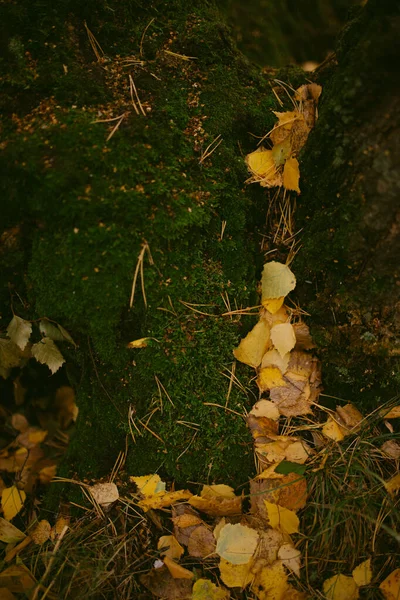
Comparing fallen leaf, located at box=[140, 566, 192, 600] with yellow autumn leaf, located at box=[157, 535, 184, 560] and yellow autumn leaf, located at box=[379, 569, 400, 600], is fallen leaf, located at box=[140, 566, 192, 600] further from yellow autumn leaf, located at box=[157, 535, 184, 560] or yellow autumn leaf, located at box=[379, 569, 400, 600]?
yellow autumn leaf, located at box=[379, 569, 400, 600]

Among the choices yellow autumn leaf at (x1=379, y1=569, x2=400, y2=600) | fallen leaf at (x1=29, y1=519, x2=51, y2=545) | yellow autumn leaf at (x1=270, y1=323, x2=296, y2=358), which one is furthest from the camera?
fallen leaf at (x1=29, y1=519, x2=51, y2=545)

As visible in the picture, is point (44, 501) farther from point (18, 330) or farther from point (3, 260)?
point (3, 260)

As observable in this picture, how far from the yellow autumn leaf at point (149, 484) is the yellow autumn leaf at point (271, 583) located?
0.52 metres

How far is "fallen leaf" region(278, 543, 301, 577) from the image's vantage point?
5.26ft

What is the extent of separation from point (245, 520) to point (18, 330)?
4.15 feet

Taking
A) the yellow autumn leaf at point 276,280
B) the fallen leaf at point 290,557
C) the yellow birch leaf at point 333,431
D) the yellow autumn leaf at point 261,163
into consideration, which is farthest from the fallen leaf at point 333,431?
the yellow autumn leaf at point 261,163

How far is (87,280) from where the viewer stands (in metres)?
1.52

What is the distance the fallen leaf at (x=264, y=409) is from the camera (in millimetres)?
1711

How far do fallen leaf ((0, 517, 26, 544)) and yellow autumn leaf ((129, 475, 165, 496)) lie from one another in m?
0.63

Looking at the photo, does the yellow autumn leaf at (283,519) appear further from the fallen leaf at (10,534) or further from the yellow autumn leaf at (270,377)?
the fallen leaf at (10,534)

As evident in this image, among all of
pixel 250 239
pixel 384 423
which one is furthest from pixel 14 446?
pixel 384 423

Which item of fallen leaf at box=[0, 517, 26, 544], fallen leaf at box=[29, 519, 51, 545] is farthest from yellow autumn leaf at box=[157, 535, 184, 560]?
fallen leaf at box=[0, 517, 26, 544]

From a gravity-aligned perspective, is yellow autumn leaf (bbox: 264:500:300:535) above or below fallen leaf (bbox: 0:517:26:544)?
Answer: below

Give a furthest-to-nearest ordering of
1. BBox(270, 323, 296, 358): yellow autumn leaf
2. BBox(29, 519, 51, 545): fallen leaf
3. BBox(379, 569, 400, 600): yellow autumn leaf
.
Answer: BBox(29, 519, 51, 545): fallen leaf, BBox(270, 323, 296, 358): yellow autumn leaf, BBox(379, 569, 400, 600): yellow autumn leaf
